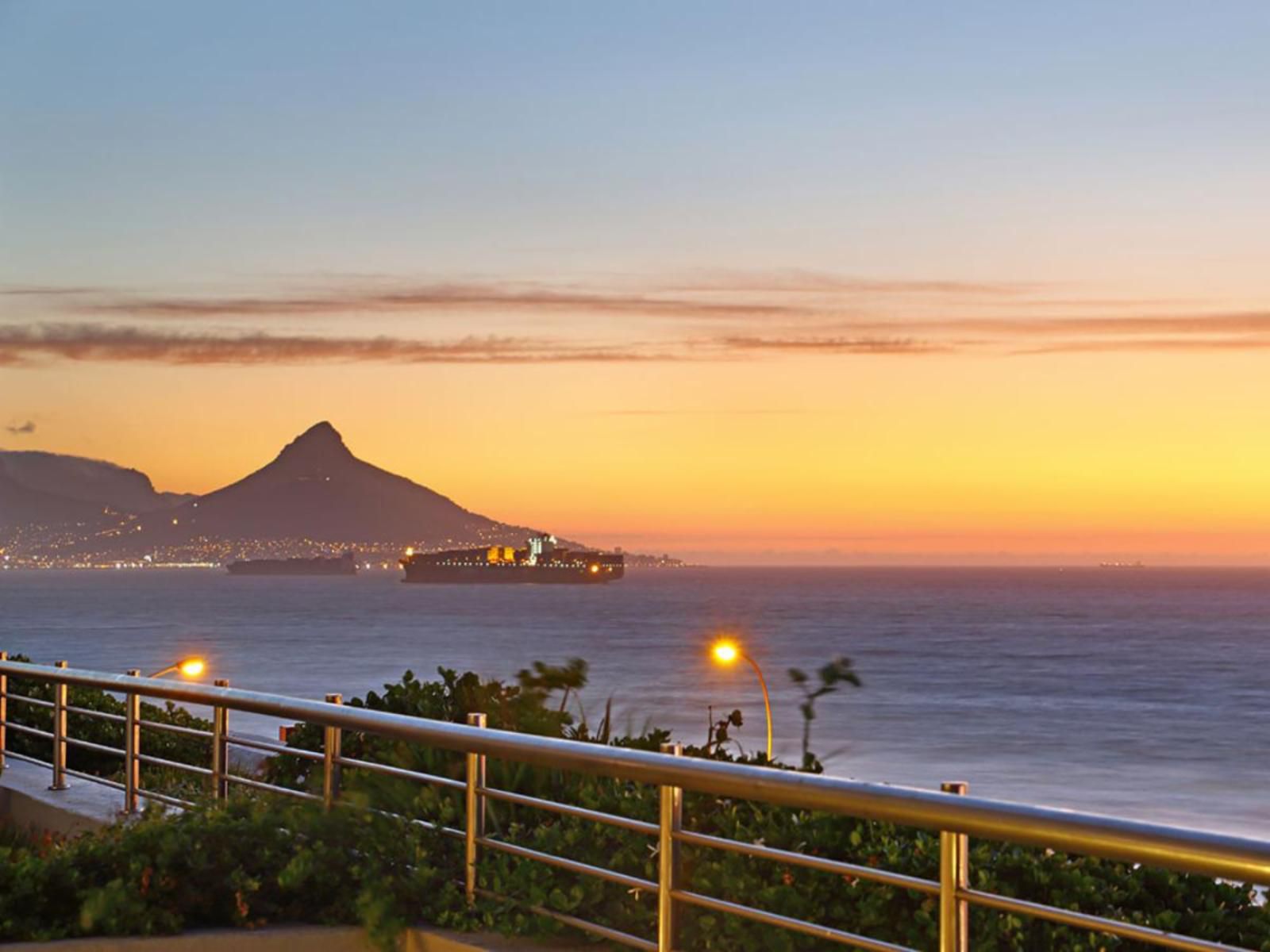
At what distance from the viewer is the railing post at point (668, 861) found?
4.82 m

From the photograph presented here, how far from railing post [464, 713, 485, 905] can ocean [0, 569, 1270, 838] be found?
11.2m

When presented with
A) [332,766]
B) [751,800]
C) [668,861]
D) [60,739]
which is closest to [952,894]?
[751,800]

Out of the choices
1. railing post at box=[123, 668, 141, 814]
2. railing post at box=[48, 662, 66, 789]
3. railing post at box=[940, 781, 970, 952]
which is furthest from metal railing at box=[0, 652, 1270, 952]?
railing post at box=[48, 662, 66, 789]

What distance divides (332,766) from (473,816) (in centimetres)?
90

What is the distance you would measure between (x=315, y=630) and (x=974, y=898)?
13288 centimetres

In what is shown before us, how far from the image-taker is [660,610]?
581ft

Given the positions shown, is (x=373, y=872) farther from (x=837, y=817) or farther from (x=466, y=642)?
(x=466, y=642)

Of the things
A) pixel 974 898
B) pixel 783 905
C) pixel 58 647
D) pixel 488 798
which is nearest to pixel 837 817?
pixel 783 905

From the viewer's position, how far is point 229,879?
583 cm

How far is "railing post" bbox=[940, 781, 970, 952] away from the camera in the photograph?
3955mm

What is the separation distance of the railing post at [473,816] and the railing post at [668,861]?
105 cm

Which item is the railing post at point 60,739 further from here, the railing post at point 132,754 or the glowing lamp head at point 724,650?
the glowing lamp head at point 724,650

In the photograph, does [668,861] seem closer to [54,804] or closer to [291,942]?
[291,942]

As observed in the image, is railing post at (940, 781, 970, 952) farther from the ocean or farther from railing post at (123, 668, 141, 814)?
the ocean
